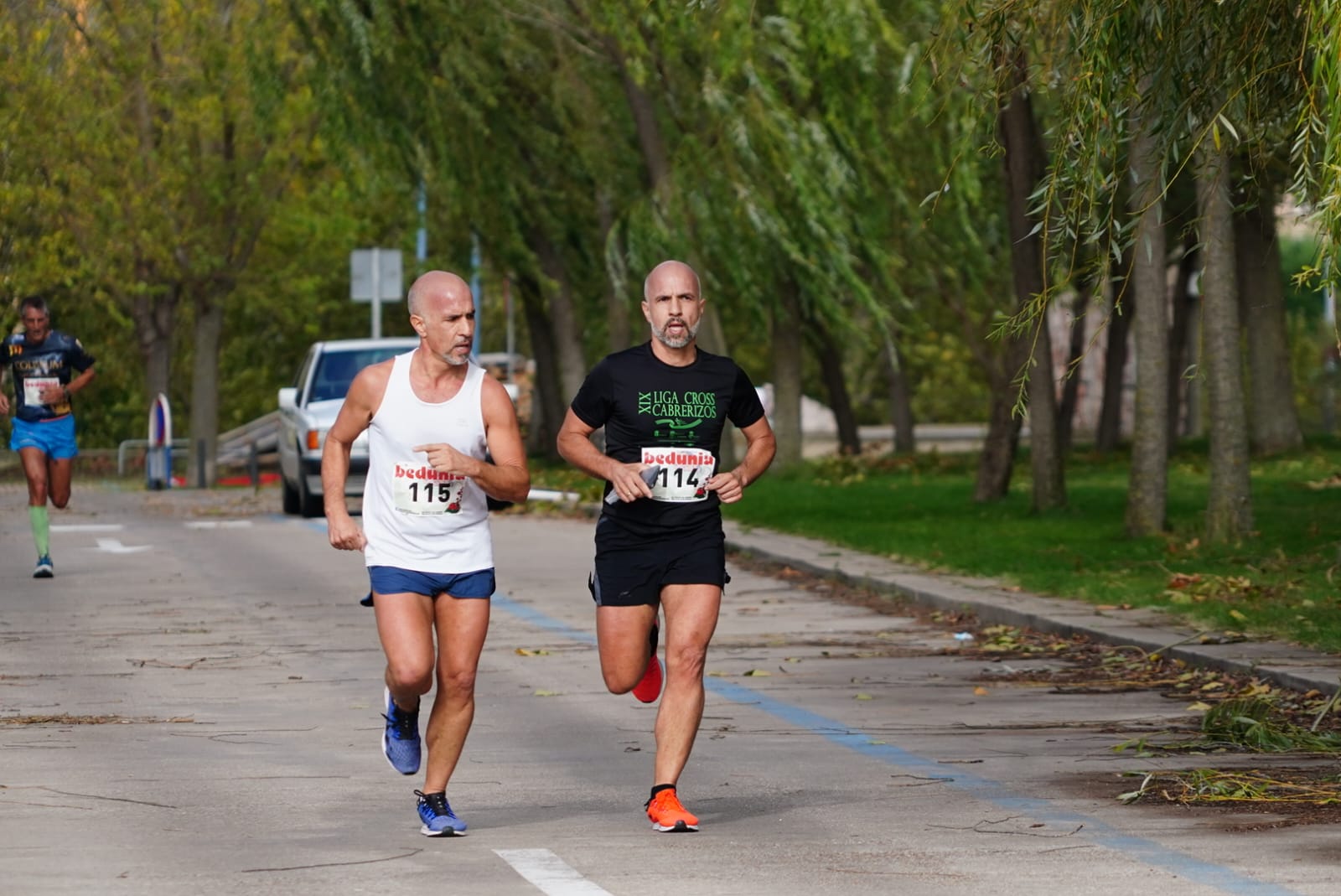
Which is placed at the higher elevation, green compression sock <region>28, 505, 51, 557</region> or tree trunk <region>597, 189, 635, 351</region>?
tree trunk <region>597, 189, 635, 351</region>

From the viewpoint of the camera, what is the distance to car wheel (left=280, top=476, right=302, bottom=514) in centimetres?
2702

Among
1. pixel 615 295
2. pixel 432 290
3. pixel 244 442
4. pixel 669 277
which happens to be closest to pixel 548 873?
pixel 432 290

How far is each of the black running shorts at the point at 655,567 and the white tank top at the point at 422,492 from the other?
49 centimetres

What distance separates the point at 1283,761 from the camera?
29.2ft

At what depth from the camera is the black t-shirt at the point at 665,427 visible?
7.86 metres

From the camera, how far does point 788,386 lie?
3322cm

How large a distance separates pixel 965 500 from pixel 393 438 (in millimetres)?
17982

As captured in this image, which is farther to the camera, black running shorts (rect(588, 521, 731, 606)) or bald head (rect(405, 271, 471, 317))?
black running shorts (rect(588, 521, 731, 606))

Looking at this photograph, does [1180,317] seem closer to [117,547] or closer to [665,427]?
[117,547]

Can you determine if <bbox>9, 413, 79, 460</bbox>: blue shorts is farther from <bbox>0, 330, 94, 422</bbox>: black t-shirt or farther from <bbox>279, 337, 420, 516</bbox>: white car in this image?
<bbox>279, 337, 420, 516</bbox>: white car

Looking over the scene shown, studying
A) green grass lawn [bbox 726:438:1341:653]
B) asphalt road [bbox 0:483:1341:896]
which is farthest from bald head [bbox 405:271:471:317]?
green grass lawn [bbox 726:438:1341:653]

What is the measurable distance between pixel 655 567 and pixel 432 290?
114cm

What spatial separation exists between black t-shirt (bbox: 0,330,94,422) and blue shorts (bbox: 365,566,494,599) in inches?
404

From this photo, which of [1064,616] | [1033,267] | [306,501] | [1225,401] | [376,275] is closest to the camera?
[1064,616]
